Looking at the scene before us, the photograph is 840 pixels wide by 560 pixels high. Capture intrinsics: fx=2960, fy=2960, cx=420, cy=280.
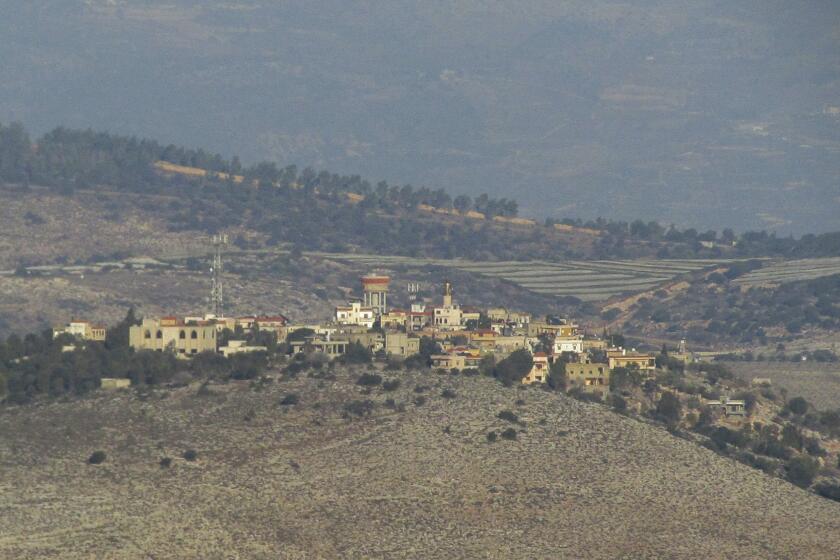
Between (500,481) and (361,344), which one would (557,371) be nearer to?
(361,344)

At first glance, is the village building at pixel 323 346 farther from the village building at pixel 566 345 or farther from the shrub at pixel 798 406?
the shrub at pixel 798 406

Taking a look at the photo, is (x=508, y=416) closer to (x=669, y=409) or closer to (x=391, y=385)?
(x=391, y=385)

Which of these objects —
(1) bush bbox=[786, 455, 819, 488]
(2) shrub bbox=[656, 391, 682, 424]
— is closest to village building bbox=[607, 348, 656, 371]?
(2) shrub bbox=[656, 391, 682, 424]

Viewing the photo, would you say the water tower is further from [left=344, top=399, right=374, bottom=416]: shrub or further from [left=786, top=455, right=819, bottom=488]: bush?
[left=786, top=455, right=819, bottom=488]: bush

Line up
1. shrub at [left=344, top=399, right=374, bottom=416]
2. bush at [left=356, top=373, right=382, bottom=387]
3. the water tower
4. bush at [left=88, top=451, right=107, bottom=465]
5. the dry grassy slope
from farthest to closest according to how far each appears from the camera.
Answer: the water tower
bush at [left=356, top=373, right=382, bottom=387]
shrub at [left=344, top=399, right=374, bottom=416]
bush at [left=88, top=451, right=107, bottom=465]
the dry grassy slope

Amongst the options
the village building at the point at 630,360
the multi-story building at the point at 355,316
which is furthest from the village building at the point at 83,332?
the village building at the point at 630,360

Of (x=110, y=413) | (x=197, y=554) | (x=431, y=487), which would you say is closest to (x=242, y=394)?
(x=110, y=413)

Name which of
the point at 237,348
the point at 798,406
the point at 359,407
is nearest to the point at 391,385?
the point at 359,407
